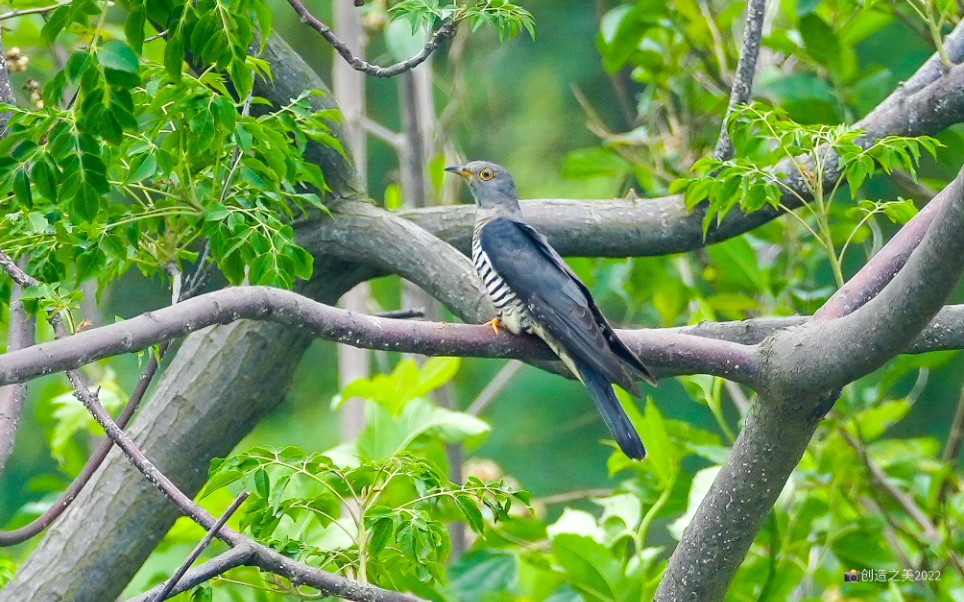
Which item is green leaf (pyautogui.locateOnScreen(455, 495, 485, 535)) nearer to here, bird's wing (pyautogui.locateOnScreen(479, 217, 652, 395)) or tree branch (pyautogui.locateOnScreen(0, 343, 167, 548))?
bird's wing (pyautogui.locateOnScreen(479, 217, 652, 395))

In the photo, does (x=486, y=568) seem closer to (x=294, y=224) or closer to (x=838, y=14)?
(x=294, y=224)

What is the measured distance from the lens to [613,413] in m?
2.38

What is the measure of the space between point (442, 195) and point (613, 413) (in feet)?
6.03

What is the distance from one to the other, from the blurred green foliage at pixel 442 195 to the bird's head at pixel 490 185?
0.95 feet

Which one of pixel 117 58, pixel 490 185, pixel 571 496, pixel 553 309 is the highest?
pixel 490 185

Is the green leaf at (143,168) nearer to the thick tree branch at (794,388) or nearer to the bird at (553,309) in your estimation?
the bird at (553,309)

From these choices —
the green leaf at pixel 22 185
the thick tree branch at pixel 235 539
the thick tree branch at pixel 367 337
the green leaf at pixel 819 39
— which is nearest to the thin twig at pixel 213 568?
the thick tree branch at pixel 235 539

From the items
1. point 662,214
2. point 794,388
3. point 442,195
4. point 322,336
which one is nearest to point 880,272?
point 794,388

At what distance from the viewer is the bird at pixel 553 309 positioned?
2.24 meters

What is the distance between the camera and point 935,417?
27.3 ft

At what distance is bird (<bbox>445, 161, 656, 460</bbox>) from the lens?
2.24 meters

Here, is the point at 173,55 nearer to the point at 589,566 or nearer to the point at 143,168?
the point at 143,168

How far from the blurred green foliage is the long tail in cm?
33

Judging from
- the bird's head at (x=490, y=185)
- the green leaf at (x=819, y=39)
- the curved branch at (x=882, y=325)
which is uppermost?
the green leaf at (x=819, y=39)
